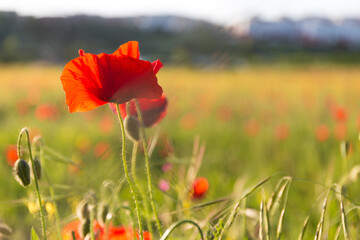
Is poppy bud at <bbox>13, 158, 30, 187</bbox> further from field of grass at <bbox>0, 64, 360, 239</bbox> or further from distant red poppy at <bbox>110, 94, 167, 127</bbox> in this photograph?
field of grass at <bbox>0, 64, 360, 239</bbox>

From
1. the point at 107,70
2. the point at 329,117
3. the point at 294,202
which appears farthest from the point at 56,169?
the point at 329,117

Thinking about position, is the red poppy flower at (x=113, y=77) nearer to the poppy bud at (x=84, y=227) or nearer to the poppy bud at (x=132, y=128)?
the poppy bud at (x=132, y=128)

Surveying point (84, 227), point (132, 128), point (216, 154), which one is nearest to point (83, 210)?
point (84, 227)

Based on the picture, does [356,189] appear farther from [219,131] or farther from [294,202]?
[219,131]

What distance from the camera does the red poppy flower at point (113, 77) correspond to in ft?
1.71

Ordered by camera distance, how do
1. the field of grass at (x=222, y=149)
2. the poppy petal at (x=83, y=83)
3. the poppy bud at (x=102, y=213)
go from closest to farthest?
the poppy petal at (x=83, y=83) → the poppy bud at (x=102, y=213) → the field of grass at (x=222, y=149)

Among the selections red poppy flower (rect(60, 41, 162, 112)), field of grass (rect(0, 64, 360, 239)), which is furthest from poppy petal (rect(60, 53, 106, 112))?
field of grass (rect(0, 64, 360, 239))

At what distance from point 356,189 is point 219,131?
1.44m

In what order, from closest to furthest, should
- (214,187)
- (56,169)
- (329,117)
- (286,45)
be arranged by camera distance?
1. (214,187)
2. (56,169)
3. (329,117)
4. (286,45)

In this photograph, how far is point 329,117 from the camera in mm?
3299

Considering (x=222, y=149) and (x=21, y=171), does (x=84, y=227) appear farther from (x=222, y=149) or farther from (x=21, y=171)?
(x=222, y=149)

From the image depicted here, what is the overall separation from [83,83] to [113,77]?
0.04m

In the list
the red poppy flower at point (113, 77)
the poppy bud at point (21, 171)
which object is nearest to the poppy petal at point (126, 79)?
the red poppy flower at point (113, 77)

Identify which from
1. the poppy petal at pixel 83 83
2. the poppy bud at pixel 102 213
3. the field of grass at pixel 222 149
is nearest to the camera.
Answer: the poppy petal at pixel 83 83
